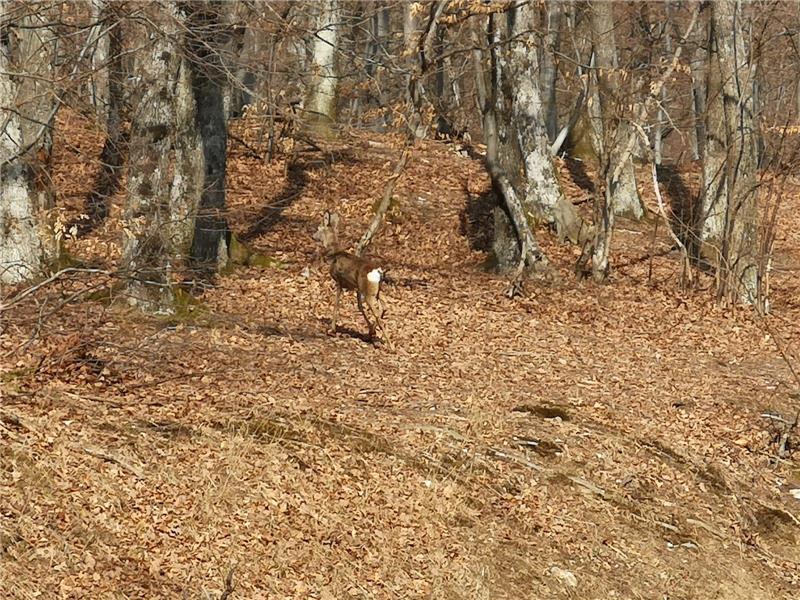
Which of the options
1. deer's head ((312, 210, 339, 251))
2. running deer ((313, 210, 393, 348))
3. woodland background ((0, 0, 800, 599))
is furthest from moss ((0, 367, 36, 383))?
deer's head ((312, 210, 339, 251))

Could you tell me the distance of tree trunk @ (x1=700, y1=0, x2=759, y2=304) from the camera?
54.5ft

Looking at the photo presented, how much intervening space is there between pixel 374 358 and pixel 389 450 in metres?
2.84

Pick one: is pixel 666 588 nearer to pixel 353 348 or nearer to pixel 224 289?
pixel 353 348

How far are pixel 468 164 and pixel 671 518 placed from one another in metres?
15.4

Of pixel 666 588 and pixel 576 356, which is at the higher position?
pixel 576 356

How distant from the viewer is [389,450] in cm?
933

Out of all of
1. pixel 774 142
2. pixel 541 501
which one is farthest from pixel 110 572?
pixel 774 142

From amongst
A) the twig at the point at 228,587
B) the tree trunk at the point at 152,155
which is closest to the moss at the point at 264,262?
the tree trunk at the point at 152,155

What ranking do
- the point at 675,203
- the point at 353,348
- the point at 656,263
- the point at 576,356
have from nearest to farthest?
the point at 353,348 → the point at 576,356 → the point at 656,263 → the point at 675,203

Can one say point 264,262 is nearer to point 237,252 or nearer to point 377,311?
point 237,252

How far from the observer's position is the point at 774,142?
16.1 m

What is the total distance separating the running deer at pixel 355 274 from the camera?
12.5 m

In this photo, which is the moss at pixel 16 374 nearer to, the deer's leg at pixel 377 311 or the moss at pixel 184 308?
the moss at pixel 184 308

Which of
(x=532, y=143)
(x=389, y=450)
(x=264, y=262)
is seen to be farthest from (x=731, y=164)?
(x=389, y=450)
